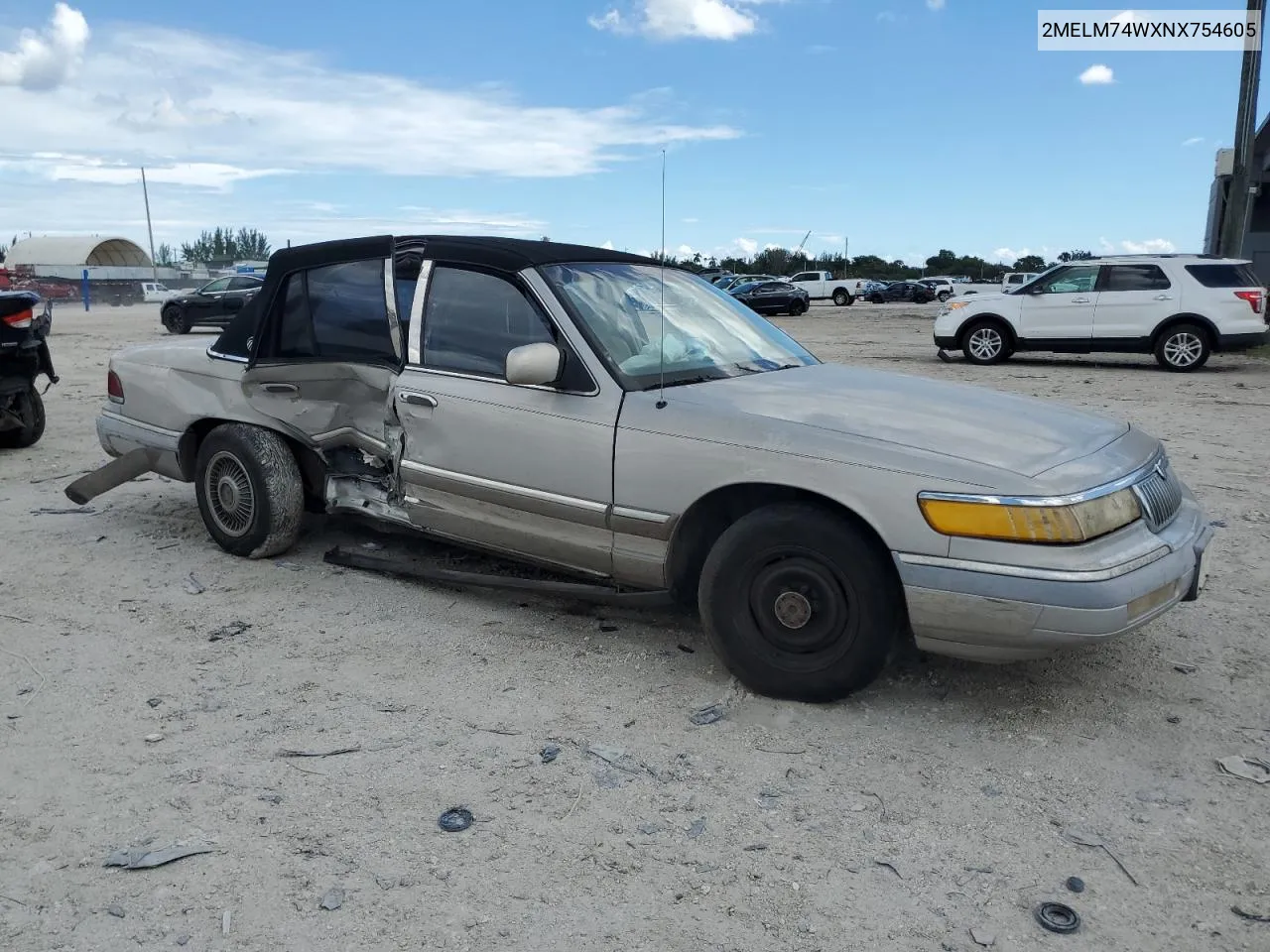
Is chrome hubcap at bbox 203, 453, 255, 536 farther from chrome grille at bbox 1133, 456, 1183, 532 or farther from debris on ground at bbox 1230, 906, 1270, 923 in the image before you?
debris on ground at bbox 1230, 906, 1270, 923

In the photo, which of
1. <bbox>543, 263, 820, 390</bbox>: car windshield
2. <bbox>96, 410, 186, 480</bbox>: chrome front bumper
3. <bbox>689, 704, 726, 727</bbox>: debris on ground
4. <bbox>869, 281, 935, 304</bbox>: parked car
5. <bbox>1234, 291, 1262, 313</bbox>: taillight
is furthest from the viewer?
<bbox>869, 281, 935, 304</bbox>: parked car

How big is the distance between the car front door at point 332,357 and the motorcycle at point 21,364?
149 inches

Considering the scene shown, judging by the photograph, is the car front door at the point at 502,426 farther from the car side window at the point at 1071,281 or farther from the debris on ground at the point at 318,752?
the car side window at the point at 1071,281

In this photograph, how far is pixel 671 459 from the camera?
11.8ft

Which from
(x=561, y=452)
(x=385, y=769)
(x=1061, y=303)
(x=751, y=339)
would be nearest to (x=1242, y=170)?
(x=1061, y=303)

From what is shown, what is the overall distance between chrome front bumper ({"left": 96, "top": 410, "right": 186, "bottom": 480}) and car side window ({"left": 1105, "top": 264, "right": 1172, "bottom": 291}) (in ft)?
45.0

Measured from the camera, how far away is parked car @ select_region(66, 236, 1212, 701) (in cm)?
312

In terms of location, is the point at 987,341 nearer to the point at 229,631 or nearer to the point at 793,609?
the point at 793,609

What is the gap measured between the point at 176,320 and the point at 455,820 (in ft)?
82.2

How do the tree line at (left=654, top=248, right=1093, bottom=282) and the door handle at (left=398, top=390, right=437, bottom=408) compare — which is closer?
the door handle at (left=398, top=390, right=437, bottom=408)

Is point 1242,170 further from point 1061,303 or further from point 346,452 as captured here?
point 346,452

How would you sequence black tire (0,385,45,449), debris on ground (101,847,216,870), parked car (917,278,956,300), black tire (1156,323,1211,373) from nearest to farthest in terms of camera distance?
1. debris on ground (101,847,216,870)
2. black tire (0,385,45,449)
3. black tire (1156,323,1211,373)
4. parked car (917,278,956,300)

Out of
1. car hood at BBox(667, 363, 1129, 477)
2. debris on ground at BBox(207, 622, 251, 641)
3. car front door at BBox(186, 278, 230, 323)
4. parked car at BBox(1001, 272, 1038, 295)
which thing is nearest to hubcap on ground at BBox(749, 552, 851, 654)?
car hood at BBox(667, 363, 1129, 477)

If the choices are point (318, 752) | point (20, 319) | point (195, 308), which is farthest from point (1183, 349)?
point (195, 308)
